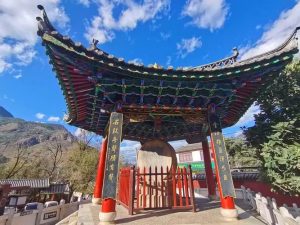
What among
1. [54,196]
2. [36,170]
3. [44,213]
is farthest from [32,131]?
[44,213]

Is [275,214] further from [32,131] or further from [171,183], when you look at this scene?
[32,131]

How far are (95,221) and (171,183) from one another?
2.86 meters

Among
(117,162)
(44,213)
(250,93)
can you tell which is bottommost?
(44,213)

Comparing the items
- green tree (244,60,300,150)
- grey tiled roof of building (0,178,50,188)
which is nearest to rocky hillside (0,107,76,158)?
grey tiled roof of building (0,178,50,188)

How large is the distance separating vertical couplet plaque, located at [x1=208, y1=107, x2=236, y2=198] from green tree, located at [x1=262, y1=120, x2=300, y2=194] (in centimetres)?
328

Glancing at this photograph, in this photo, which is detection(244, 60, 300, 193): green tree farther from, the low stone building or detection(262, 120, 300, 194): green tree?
the low stone building

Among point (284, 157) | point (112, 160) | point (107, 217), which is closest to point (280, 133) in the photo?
point (284, 157)

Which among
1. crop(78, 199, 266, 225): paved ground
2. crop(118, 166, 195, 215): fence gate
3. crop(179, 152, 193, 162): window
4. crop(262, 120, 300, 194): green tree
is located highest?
crop(179, 152, 193, 162): window

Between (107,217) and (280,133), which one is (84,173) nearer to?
(107,217)

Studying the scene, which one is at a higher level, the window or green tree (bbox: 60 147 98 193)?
the window

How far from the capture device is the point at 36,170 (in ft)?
123

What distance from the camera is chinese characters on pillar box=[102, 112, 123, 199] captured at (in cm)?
594

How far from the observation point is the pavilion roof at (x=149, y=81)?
5852 millimetres

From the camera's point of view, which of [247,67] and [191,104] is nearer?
[247,67]
